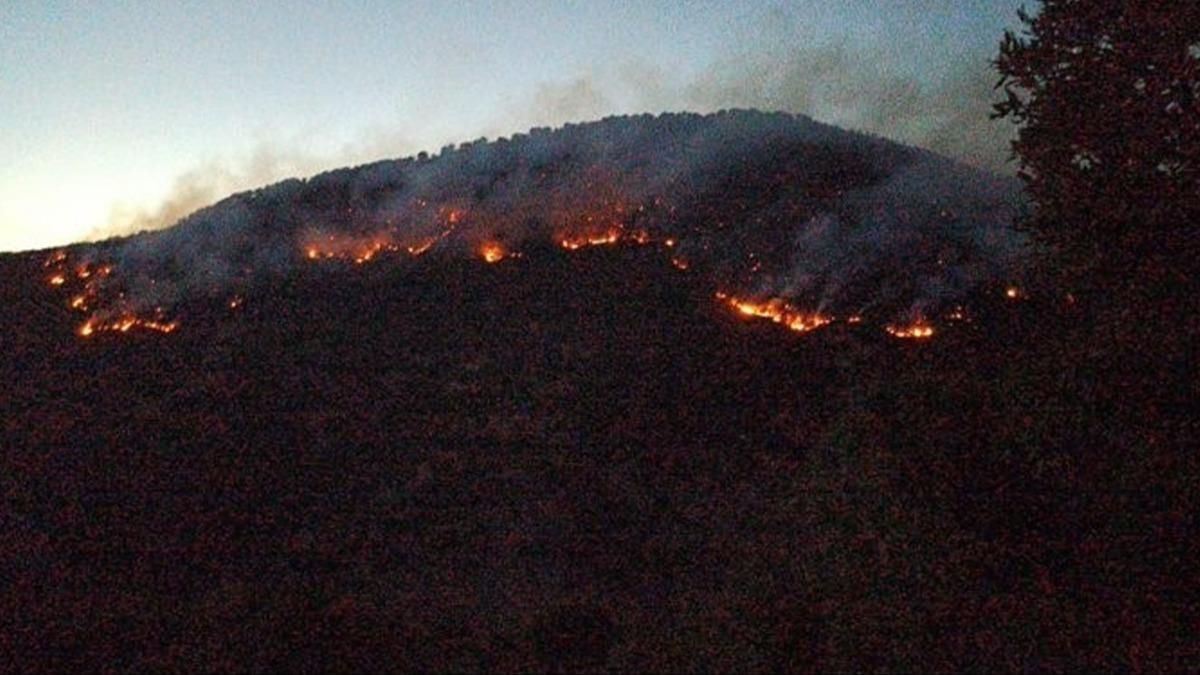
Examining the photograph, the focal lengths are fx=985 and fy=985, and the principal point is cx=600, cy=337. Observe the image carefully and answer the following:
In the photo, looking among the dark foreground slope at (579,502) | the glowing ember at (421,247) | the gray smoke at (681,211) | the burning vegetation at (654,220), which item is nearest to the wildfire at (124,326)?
the burning vegetation at (654,220)

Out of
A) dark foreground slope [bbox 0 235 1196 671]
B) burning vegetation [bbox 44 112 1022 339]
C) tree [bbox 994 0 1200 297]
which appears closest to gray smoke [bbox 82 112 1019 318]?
burning vegetation [bbox 44 112 1022 339]

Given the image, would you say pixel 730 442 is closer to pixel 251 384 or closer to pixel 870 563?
pixel 870 563

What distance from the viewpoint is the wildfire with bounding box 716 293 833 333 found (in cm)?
1811

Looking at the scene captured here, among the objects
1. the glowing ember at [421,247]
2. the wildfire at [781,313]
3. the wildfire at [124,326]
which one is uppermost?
the glowing ember at [421,247]

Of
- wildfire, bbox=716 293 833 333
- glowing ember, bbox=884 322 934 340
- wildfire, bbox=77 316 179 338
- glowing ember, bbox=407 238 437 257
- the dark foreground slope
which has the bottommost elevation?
the dark foreground slope

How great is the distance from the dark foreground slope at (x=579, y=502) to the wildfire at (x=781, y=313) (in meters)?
0.36

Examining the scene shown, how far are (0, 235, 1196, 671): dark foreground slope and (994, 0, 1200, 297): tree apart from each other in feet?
5.56

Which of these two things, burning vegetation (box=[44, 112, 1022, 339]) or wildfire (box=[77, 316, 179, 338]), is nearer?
burning vegetation (box=[44, 112, 1022, 339])

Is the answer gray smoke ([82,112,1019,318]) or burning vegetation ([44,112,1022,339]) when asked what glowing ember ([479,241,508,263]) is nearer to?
burning vegetation ([44,112,1022,339])

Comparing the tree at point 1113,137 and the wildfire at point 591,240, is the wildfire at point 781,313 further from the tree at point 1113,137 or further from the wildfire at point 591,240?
the tree at point 1113,137

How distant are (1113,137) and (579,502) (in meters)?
8.07

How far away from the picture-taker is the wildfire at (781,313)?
1811 centimetres

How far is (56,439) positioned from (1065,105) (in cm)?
1639

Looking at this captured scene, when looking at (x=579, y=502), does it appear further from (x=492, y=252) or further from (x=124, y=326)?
(x=124, y=326)
